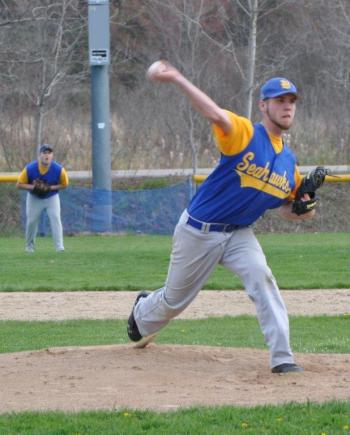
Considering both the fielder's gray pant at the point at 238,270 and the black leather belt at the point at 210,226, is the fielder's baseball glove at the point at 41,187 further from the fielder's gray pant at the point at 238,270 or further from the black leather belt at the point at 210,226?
the black leather belt at the point at 210,226

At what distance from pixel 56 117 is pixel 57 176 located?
13.3 metres

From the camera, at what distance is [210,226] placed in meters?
7.33

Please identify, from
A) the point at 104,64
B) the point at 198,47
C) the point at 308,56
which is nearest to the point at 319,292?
the point at 104,64

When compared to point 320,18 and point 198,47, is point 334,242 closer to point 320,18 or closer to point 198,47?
point 198,47

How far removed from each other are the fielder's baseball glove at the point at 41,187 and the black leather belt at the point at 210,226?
1135 cm

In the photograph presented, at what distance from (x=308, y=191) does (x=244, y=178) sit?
66 centimetres

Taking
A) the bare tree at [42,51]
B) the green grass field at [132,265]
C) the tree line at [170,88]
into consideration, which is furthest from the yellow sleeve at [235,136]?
the tree line at [170,88]

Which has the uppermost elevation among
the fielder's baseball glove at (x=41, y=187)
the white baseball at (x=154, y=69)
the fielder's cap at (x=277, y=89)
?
the white baseball at (x=154, y=69)

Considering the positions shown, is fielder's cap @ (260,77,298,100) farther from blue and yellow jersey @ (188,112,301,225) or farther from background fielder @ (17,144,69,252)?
background fielder @ (17,144,69,252)

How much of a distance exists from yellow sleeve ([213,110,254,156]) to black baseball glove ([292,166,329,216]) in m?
0.68

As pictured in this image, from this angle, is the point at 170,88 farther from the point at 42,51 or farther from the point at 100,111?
the point at 100,111

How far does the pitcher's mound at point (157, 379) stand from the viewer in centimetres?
667

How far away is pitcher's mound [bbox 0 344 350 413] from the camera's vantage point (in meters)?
6.67

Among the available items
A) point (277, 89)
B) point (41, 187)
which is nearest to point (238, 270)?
point (277, 89)
